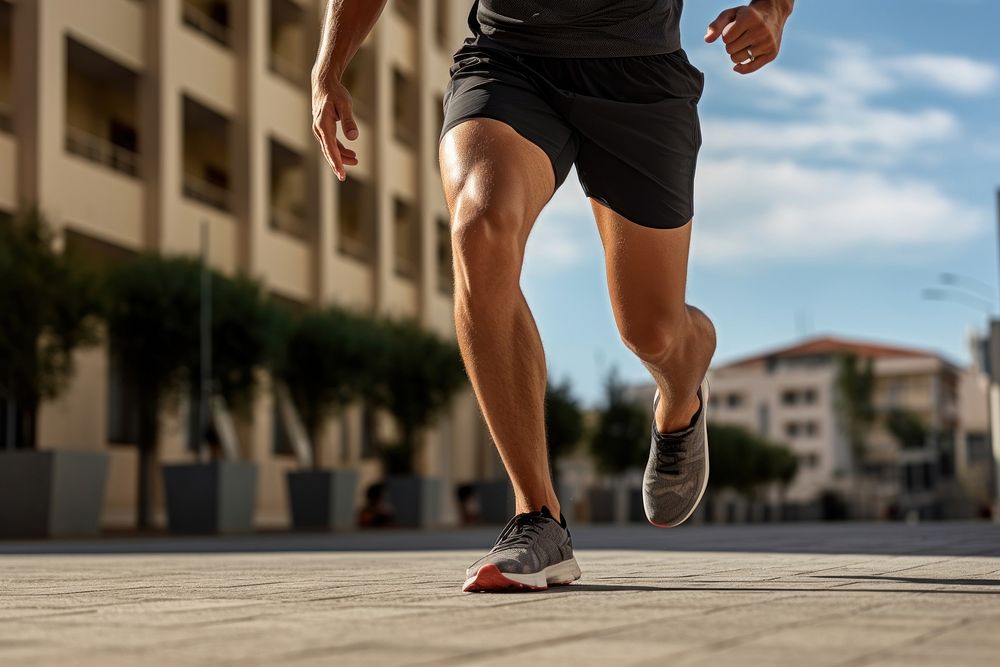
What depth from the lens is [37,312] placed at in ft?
56.6

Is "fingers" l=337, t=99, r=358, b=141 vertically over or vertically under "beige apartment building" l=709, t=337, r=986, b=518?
under

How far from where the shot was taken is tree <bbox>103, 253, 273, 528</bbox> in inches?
828

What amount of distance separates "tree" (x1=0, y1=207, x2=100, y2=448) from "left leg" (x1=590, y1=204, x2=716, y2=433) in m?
13.3

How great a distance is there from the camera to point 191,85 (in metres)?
27.0

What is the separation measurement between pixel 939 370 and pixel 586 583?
5592 inches

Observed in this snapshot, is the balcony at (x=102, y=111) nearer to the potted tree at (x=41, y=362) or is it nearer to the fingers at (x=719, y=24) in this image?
the potted tree at (x=41, y=362)

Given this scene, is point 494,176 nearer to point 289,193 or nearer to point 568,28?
point 568,28

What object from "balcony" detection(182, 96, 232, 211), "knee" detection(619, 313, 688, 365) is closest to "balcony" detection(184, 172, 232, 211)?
"balcony" detection(182, 96, 232, 211)

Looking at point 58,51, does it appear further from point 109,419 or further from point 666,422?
point 666,422

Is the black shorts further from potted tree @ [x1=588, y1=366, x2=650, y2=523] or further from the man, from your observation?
potted tree @ [x1=588, y1=366, x2=650, y2=523]

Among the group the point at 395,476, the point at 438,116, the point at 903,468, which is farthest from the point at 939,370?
the point at 395,476

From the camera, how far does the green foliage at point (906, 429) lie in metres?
129

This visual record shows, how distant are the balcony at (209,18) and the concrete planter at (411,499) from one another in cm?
874

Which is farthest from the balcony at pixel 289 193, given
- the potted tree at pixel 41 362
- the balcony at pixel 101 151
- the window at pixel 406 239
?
the potted tree at pixel 41 362
